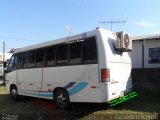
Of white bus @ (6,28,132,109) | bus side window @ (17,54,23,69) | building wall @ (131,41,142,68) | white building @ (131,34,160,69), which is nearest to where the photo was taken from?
white bus @ (6,28,132,109)

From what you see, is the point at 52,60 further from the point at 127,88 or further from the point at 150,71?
the point at 150,71

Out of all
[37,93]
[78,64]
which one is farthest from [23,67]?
[78,64]

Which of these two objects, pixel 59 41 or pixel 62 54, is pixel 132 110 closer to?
pixel 62 54

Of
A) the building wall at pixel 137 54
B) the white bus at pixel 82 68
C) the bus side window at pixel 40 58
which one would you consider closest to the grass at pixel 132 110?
the white bus at pixel 82 68

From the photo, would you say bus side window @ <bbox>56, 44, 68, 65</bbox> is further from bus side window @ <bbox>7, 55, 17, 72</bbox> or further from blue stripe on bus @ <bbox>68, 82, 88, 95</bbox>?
bus side window @ <bbox>7, 55, 17, 72</bbox>

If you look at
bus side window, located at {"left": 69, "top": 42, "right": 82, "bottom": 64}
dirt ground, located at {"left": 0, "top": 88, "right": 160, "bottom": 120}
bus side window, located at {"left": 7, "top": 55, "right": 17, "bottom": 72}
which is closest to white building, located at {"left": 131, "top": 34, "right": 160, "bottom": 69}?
dirt ground, located at {"left": 0, "top": 88, "right": 160, "bottom": 120}

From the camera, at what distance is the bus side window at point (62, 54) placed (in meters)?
10.1

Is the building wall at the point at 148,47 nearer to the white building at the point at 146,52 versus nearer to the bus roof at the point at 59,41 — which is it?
the white building at the point at 146,52

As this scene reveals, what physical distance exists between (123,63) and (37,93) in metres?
4.02

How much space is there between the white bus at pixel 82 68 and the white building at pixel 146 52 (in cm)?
760

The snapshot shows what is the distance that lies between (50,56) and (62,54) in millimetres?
818

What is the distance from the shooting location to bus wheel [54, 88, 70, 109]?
1012 cm

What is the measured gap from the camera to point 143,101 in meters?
11.3

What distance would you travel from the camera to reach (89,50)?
9164mm
